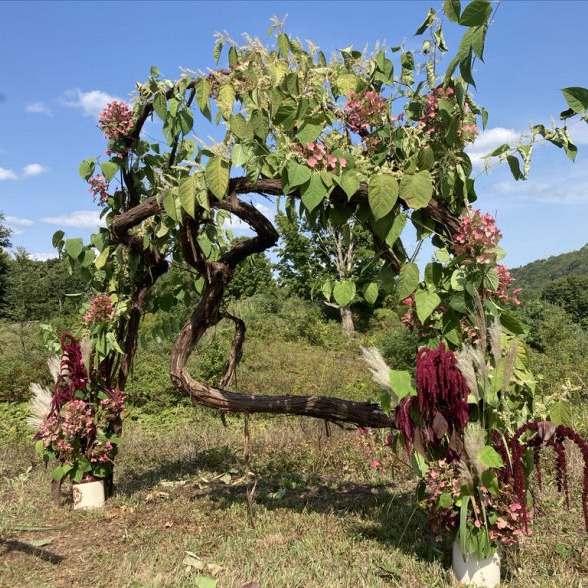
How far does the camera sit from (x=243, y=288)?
21922 mm

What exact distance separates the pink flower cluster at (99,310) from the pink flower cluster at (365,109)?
2.11 metres

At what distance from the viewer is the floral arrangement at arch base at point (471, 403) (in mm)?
2070

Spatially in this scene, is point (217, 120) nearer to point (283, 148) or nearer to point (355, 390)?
point (283, 148)

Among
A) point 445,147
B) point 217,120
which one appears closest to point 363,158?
point 445,147

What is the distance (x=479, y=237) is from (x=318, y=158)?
74 centimetres

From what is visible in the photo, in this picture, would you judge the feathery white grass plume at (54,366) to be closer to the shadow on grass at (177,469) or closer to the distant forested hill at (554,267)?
the shadow on grass at (177,469)

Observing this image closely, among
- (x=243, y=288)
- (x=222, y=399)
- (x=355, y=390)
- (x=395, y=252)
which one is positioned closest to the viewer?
(x=395, y=252)

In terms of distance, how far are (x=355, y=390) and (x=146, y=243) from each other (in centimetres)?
607

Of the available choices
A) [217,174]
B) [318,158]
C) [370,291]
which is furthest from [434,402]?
[217,174]

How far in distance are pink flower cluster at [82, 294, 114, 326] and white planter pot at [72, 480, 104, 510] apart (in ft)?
3.64

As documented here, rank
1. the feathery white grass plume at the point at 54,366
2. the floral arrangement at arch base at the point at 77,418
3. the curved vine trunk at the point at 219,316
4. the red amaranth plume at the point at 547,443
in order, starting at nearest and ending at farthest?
1. the red amaranth plume at the point at 547,443
2. the curved vine trunk at the point at 219,316
3. the floral arrangement at arch base at the point at 77,418
4. the feathery white grass plume at the point at 54,366

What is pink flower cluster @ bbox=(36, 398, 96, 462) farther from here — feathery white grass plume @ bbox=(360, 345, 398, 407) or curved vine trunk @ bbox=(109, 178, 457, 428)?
feathery white grass plume @ bbox=(360, 345, 398, 407)

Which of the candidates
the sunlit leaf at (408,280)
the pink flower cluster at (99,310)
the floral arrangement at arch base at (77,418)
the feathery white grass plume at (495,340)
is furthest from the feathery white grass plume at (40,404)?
the feathery white grass plume at (495,340)

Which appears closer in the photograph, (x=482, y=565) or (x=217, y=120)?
(x=482, y=565)
